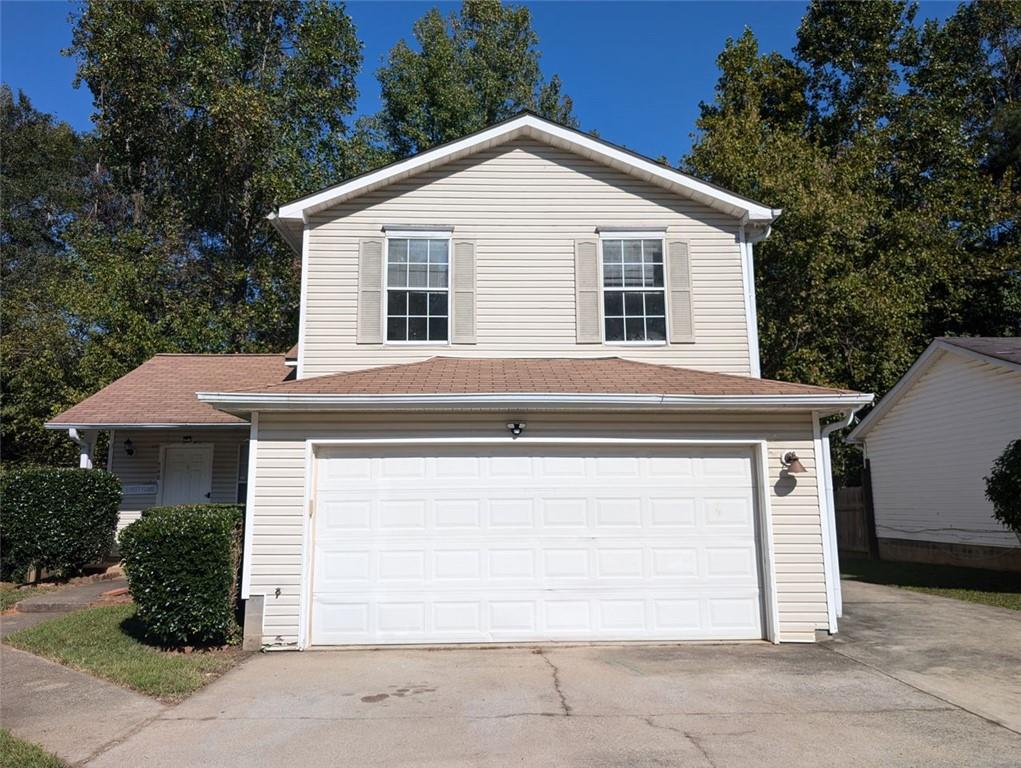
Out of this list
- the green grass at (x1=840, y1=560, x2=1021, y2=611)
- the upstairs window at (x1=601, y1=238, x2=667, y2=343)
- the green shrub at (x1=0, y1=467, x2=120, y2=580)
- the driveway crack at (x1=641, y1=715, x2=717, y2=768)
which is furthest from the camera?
the green grass at (x1=840, y1=560, x2=1021, y2=611)

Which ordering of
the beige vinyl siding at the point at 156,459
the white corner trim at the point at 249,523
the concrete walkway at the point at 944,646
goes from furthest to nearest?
1. the beige vinyl siding at the point at 156,459
2. the white corner trim at the point at 249,523
3. the concrete walkway at the point at 944,646

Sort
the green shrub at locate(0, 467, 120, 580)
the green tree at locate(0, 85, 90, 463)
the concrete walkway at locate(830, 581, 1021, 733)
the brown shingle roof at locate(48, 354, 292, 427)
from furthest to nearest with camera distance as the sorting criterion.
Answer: the green tree at locate(0, 85, 90, 463)
the brown shingle roof at locate(48, 354, 292, 427)
the green shrub at locate(0, 467, 120, 580)
the concrete walkway at locate(830, 581, 1021, 733)

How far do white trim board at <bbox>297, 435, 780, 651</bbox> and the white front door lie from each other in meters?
7.05

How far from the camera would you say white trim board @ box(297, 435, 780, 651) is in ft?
27.0

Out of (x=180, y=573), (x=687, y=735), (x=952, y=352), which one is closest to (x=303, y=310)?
(x=180, y=573)

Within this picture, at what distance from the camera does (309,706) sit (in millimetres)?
6059

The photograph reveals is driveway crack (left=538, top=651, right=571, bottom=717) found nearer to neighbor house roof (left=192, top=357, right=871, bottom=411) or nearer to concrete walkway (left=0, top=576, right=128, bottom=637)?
neighbor house roof (left=192, top=357, right=871, bottom=411)

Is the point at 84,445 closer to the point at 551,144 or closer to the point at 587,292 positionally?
the point at 587,292

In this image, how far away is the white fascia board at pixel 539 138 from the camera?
34.8ft

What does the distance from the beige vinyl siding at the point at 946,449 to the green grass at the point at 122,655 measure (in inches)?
550

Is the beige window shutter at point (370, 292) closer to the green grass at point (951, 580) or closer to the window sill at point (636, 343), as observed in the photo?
the window sill at point (636, 343)

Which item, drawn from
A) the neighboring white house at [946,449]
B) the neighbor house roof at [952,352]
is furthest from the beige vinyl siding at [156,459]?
the neighboring white house at [946,449]

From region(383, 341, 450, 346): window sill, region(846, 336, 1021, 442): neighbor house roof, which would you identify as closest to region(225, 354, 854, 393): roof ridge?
region(383, 341, 450, 346): window sill

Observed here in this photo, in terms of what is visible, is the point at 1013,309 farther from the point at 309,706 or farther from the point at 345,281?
the point at 309,706
